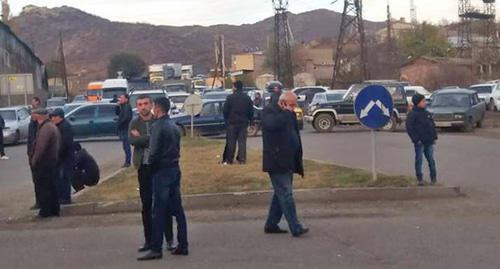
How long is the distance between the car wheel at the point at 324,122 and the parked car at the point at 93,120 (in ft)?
25.8

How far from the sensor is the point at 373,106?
1498 centimetres

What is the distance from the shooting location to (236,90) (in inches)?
739

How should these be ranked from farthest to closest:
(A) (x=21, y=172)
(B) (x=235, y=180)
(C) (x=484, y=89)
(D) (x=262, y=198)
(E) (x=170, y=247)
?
1. (C) (x=484, y=89)
2. (A) (x=21, y=172)
3. (B) (x=235, y=180)
4. (D) (x=262, y=198)
5. (E) (x=170, y=247)

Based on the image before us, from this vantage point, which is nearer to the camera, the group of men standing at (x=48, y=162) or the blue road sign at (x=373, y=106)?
the group of men standing at (x=48, y=162)

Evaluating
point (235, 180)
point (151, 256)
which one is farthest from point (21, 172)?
point (151, 256)

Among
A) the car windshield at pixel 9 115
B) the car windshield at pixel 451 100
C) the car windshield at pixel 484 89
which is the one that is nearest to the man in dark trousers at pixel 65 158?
the car windshield at pixel 9 115

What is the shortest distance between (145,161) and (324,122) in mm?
25895

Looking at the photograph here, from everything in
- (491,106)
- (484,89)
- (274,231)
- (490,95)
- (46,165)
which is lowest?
(491,106)

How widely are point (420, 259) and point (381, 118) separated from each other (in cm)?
609

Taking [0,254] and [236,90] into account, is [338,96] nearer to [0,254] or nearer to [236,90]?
[236,90]

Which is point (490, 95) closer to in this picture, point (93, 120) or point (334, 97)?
point (334, 97)

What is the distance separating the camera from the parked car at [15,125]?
34.2m

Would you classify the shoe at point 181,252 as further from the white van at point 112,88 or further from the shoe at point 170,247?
the white van at point 112,88

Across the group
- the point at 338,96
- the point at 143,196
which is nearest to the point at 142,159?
the point at 143,196
